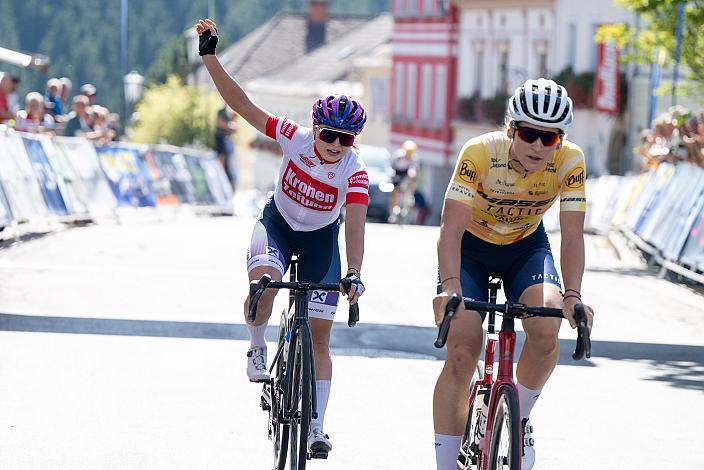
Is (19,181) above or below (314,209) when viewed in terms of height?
below

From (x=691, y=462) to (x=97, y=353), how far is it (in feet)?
14.2

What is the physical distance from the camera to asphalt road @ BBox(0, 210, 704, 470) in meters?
8.04

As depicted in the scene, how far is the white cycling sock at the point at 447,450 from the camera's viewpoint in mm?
6590

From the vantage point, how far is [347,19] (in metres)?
102

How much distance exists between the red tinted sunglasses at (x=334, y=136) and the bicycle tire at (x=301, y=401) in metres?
0.91

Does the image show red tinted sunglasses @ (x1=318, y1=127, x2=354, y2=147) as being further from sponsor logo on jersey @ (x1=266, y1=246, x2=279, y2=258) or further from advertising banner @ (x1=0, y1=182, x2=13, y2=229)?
advertising banner @ (x1=0, y1=182, x2=13, y2=229)

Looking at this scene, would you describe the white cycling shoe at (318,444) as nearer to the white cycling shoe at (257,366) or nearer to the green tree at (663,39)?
the white cycling shoe at (257,366)

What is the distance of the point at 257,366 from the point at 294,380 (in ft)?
2.58

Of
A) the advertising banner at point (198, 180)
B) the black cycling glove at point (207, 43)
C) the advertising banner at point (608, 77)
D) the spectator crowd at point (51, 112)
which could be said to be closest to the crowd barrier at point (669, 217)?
the spectator crowd at point (51, 112)

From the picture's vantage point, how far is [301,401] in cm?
662

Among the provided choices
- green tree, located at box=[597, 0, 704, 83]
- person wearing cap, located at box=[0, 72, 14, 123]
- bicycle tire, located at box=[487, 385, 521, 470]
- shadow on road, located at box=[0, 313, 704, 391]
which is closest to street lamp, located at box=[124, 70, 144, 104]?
green tree, located at box=[597, 0, 704, 83]

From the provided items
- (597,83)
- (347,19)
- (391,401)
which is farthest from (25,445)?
(347,19)

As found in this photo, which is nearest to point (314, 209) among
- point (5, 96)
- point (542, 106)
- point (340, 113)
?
point (340, 113)

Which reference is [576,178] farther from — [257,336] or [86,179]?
[86,179]
